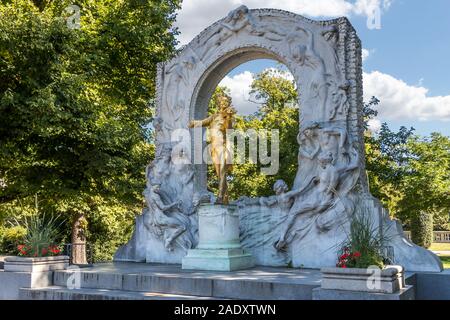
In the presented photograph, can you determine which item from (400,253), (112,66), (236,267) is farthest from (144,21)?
(400,253)

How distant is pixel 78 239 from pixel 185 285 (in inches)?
551

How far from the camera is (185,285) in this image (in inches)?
313

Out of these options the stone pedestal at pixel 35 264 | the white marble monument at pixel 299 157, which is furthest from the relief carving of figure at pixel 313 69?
the stone pedestal at pixel 35 264

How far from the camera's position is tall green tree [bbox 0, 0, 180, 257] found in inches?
488

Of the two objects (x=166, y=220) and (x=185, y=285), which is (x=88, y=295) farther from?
(x=166, y=220)

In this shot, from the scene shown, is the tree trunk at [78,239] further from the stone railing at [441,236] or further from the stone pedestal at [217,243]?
the stone railing at [441,236]

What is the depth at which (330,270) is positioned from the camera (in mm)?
6398

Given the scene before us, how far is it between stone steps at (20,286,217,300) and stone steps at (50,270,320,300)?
0.44 ft

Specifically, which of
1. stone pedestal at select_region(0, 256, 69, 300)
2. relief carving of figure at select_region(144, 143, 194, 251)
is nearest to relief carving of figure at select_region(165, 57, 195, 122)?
relief carving of figure at select_region(144, 143, 194, 251)

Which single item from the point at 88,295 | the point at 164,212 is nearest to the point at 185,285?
the point at 88,295

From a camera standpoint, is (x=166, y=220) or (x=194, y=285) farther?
(x=166, y=220)

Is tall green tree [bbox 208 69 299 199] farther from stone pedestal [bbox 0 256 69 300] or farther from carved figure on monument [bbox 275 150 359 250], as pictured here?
stone pedestal [bbox 0 256 69 300]

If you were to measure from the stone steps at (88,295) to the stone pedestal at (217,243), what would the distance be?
1686mm

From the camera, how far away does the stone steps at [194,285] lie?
721cm
